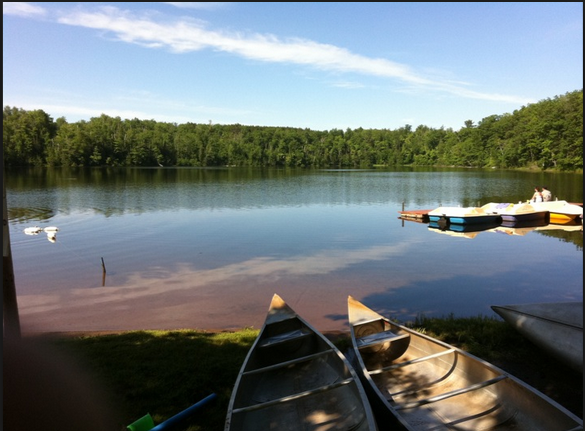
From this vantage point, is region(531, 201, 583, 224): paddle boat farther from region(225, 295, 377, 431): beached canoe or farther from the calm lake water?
region(225, 295, 377, 431): beached canoe

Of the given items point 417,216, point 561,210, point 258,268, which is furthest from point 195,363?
point 561,210

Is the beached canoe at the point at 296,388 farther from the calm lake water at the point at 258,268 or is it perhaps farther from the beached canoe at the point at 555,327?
the beached canoe at the point at 555,327

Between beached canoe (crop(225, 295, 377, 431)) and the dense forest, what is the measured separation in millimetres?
92575

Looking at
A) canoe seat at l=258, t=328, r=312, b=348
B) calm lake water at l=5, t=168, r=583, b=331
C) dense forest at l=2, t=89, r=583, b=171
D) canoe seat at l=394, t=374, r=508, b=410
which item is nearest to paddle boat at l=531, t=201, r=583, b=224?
calm lake water at l=5, t=168, r=583, b=331

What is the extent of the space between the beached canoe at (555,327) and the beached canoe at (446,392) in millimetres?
1976

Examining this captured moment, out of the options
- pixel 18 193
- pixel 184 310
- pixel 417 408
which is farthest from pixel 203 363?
pixel 18 193

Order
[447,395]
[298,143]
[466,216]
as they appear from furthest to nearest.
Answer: [298,143] → [466,216] → [447,395]

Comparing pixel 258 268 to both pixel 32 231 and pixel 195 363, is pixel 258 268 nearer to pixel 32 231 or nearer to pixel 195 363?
pixel 195 363

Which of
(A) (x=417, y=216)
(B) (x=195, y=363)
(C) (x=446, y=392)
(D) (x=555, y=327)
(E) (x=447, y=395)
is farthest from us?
(A) (x=417, y=216)

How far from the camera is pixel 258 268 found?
15398mm

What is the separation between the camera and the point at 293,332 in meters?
7.18

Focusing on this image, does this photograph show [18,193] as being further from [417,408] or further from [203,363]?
[417,408]

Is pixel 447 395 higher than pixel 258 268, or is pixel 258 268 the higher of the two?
pixel 447 395

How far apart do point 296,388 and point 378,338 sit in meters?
1.76
